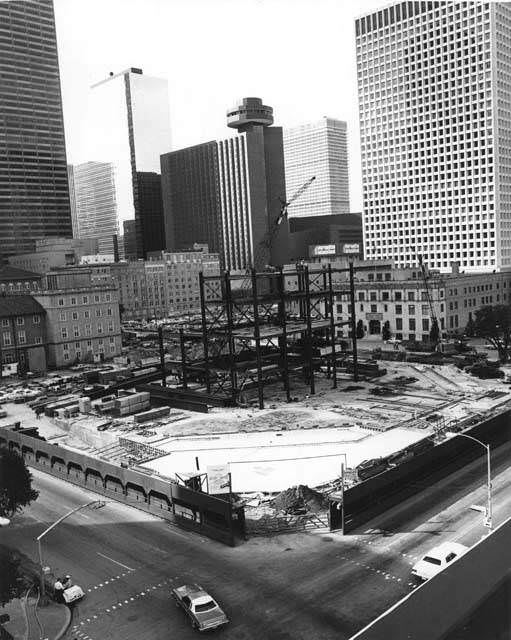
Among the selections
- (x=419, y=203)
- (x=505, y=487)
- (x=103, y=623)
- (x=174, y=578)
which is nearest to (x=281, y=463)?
(x=505, y=487)

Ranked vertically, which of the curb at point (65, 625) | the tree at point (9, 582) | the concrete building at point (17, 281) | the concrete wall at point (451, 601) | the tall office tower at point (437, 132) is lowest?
the curb at point (65, 625)

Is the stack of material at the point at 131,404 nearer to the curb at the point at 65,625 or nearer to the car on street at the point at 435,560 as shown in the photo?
the curb at the point at 65,625

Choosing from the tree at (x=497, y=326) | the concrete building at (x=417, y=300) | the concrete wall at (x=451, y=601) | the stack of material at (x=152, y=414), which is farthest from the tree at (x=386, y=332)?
the concrete wall at (x=451, y=601)

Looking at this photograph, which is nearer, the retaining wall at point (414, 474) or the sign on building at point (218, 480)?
the retaining wall at point (414, 474)

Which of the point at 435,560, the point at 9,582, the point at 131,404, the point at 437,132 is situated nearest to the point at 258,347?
the point at 131,404

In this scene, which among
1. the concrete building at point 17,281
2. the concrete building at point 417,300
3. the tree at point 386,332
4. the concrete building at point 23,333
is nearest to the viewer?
the concrete building at point 23,333

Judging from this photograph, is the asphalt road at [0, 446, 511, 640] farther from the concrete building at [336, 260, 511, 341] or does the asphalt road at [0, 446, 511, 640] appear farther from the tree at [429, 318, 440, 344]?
the concrete building at [336, 260, 511, 341]

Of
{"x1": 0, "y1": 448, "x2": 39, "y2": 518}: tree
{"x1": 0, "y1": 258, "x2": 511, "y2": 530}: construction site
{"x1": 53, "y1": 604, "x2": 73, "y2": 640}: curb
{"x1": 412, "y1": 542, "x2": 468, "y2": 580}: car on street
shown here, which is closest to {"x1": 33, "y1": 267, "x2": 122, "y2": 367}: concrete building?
{"x1": 0, "y1": 258, "x2": 511, "y2": 530}: construction site
